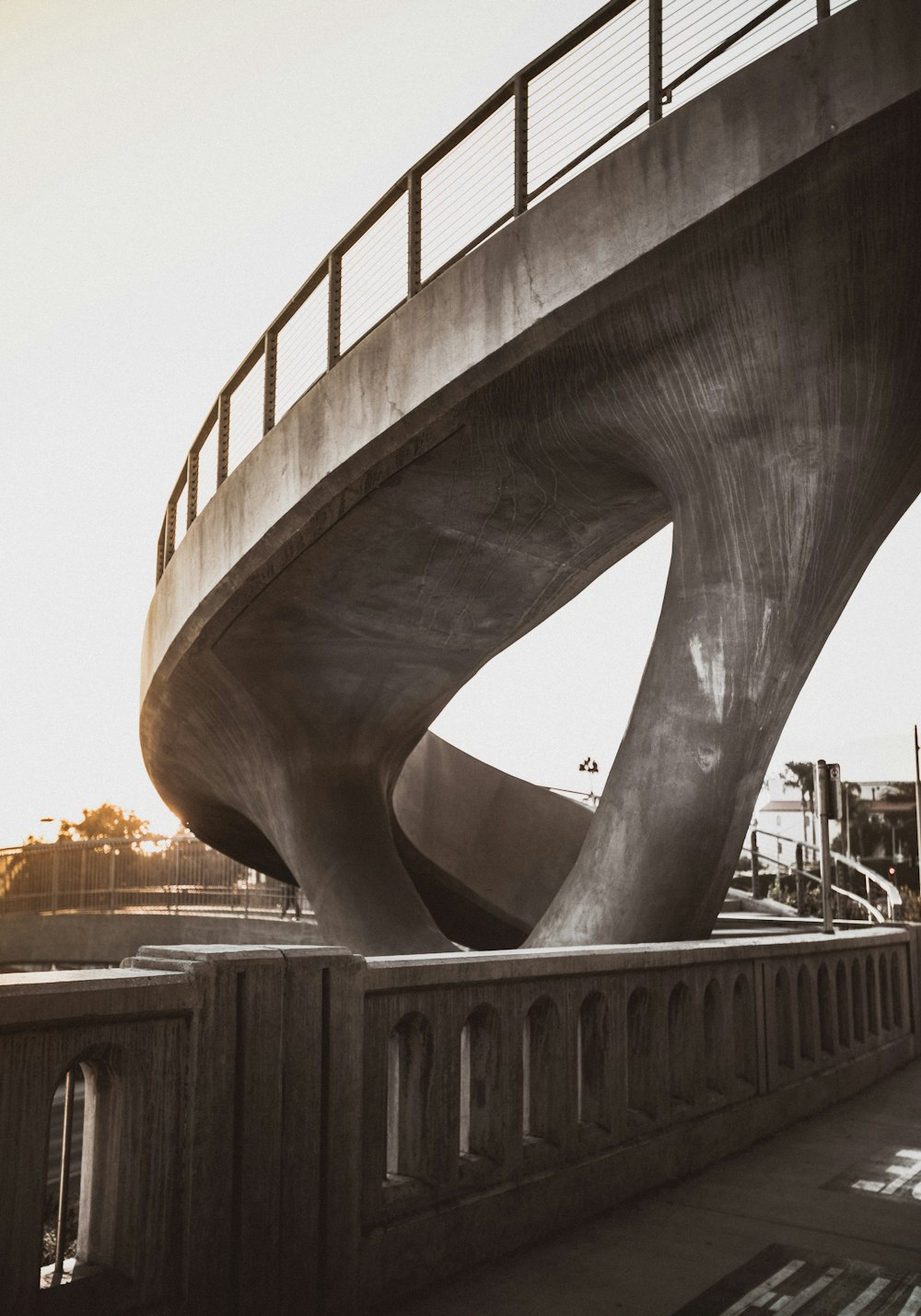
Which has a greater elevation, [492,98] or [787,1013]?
[492,98]

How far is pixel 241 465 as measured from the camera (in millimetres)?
11578

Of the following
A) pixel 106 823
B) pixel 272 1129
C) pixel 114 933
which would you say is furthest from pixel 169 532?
pixel 106 823

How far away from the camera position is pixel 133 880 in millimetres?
29578

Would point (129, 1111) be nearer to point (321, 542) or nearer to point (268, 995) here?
point (268, 995)

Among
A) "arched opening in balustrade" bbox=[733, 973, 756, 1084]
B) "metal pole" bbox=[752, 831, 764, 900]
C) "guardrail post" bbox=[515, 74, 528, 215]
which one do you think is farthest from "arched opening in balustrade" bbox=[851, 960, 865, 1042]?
"metal pole" bbox=[752, 831, 764, 900]

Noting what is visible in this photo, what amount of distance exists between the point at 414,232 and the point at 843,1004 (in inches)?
280

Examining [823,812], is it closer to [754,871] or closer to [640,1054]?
[640,1054]

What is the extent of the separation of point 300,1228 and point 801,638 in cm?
613

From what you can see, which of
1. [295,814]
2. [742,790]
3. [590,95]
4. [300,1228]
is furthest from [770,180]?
[295,814]

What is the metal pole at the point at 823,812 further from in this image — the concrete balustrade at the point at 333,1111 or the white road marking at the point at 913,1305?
the white road marking at the point at 913,1305

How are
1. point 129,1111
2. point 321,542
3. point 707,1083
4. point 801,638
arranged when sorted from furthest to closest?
point 321,542 < point 801,638 < point 707,1083 < point 129,1111

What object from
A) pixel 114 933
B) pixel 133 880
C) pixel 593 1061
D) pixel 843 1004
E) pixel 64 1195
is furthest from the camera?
pixel 133 880

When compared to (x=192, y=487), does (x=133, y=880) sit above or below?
below

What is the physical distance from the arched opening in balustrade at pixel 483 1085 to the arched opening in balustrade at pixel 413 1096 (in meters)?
0.23
